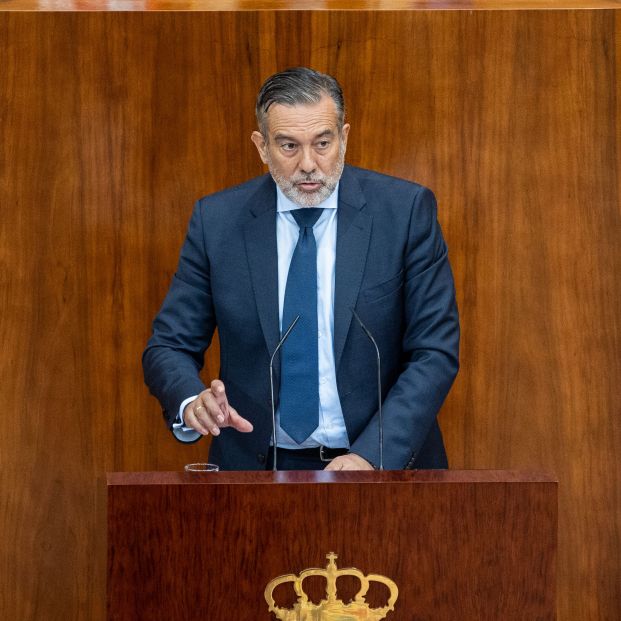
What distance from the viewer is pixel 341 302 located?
273 cm

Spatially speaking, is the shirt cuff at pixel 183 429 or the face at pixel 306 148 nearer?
the shirt cuff at pixel 183 429

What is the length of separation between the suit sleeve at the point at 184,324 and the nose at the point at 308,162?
29 centimetres

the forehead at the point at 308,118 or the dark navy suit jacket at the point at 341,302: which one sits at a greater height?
the forehead at the point at 308,118

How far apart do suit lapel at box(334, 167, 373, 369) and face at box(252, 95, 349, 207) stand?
74mm

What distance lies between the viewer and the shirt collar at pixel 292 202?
2801 mm

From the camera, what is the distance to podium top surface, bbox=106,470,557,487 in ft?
6.51

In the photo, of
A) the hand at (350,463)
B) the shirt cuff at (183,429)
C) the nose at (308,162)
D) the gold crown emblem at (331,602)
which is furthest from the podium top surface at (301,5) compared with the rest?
the gold crown emblem at (331,602)

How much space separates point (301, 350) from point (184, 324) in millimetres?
246

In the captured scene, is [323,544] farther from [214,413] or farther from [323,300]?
[323,300]

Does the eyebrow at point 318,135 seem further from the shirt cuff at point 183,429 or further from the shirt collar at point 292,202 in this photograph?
the shirt cuff at point 183,429

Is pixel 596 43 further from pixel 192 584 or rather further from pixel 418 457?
pixel 192 584

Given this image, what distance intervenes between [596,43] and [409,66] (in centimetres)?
44

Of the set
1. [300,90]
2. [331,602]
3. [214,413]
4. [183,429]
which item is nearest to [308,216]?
[300,90]

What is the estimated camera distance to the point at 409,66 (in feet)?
10.8
